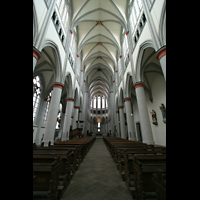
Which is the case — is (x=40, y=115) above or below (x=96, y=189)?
above

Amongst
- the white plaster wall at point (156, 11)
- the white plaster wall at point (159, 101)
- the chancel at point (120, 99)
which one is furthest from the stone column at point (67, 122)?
the white plaster wall at point (156, 11)

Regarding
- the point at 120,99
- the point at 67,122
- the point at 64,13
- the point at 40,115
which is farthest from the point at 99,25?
the point at 40,115

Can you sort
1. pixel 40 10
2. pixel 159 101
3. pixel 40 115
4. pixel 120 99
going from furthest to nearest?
pixel 120 99
pixel 40 115
pixel 159 101
pixel 40 10

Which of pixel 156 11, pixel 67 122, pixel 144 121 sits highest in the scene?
pixel 156 11

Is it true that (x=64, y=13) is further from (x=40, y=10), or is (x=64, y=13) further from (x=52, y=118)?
(x=52, y=118)

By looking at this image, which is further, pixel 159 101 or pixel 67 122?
pixel 67 122

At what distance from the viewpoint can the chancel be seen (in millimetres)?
2217

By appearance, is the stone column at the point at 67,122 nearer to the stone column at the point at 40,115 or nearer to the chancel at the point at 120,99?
the chancel at the point at 120,99

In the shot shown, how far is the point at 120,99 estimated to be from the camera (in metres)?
15.2
